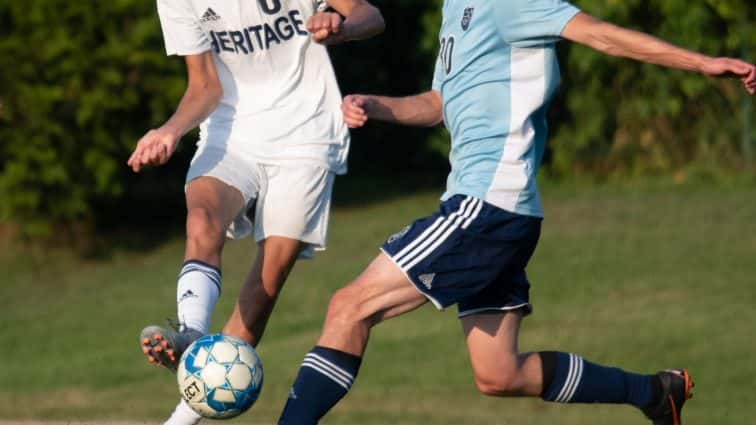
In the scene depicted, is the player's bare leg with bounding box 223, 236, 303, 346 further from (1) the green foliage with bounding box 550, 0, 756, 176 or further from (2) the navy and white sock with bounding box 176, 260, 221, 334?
(1) the green foliage with bounding box 550, 0, 756, 176

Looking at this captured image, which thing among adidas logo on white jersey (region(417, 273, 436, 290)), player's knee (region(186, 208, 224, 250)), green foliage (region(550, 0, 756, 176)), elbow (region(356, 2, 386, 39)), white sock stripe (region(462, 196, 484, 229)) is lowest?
green foliage (region(550, 0, 756, 176))

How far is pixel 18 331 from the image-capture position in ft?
41.2

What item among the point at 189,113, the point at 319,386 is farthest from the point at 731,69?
the point at 189,113

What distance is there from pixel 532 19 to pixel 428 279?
104cm

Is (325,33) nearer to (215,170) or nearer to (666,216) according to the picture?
(215,170)

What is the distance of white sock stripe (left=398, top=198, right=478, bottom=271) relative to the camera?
209 inches

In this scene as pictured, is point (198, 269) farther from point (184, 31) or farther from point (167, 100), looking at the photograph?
point (167, 100)

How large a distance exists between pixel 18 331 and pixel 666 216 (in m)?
6.24

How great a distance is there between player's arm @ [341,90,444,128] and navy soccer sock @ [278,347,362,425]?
937 millimetres

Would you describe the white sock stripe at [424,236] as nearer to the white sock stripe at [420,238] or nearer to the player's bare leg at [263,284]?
the white sock stripe at [420,238]

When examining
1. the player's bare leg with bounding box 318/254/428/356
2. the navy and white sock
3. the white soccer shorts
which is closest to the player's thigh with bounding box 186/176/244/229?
the white soccer shorts

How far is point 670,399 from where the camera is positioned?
6156 millimetres

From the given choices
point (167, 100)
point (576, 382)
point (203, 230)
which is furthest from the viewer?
point (167, 100)

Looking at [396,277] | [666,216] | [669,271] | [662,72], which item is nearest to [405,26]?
[662,72]
